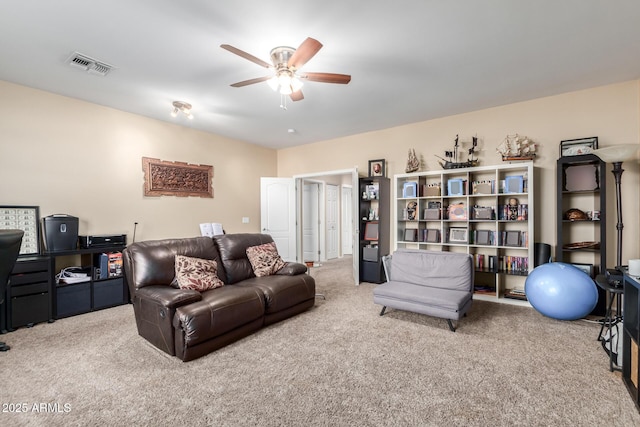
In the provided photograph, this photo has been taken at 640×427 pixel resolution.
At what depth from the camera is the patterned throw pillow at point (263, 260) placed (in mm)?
3695

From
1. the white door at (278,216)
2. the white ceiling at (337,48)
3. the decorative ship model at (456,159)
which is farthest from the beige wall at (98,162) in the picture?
the decorative ship model at (456,159)

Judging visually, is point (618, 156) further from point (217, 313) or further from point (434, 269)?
point (217, 313)

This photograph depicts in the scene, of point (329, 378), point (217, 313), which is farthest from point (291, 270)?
point (329, 378)

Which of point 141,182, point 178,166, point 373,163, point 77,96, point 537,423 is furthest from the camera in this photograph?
point 373,163

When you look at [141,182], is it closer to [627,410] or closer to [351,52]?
[351,52]

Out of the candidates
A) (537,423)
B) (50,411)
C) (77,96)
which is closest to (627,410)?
(537,423)

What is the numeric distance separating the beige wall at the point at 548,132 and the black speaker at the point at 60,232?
4.75 m

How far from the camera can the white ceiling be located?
2.20 meters

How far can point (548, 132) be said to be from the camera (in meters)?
3.94

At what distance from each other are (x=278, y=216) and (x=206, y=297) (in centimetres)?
357

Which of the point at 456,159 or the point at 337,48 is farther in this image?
the point at 456,159

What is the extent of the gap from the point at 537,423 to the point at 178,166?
5376 millimetres

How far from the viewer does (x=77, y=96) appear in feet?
12.5

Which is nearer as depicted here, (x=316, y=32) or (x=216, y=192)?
(x=316, y=32)
